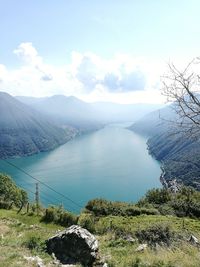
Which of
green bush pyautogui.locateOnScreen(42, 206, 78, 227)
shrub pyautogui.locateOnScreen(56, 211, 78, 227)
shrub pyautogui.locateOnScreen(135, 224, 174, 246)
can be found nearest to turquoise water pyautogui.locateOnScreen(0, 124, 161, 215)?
green bush pyautogui.locateOnScreen(42, 206, 78, 227)

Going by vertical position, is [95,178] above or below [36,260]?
below

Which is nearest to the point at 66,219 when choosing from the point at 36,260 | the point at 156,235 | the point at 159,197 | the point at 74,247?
the point at 156,235

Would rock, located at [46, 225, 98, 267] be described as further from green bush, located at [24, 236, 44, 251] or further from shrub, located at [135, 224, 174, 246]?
shrub, located at [135, 224, 174, 246]

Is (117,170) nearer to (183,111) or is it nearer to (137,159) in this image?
(137,159)

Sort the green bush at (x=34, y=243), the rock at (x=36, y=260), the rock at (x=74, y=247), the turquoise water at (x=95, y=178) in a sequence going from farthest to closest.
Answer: the turquoise water at (x=95, y=178)
the green bush at (x=34, y=243)
the rock at (x=74, y=247)
the rock at (x=36, y=260)

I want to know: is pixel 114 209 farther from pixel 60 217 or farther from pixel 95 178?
pixel 95 178

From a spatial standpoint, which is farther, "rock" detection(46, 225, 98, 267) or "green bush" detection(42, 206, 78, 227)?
"green bush" detection(42, 206, 78, 227)

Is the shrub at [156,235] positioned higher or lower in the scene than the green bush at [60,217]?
higher

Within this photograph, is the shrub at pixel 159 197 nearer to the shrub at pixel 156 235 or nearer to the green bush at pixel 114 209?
the green bush at pixel 114 209

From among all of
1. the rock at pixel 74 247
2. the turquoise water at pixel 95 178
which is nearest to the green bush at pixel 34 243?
the rock at pixel 74 247
